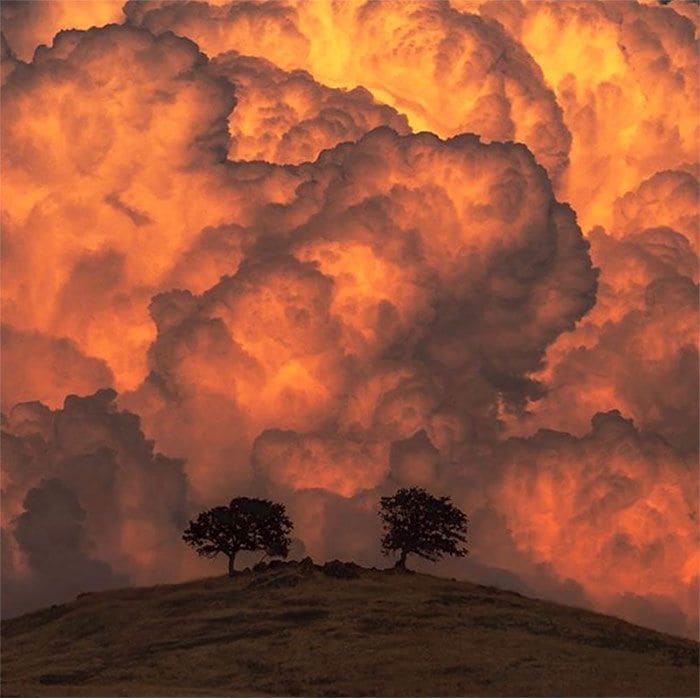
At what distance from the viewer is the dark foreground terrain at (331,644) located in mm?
110562

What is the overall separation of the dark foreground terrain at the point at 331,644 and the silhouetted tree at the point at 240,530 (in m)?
15.1

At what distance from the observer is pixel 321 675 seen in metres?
114

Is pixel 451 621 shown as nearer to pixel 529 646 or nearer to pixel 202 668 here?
pixel 529 646

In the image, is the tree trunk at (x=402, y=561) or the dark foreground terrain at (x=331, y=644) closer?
the dark foreground terrain at (x=331, y=644)

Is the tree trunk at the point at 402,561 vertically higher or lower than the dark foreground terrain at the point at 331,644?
higher

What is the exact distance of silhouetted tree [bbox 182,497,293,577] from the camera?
173125mm

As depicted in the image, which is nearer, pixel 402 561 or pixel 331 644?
pixel 331 644

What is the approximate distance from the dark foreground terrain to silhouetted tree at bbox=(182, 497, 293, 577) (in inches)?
596

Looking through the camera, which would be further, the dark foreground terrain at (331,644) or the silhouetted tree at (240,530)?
the silhouetted tree at (240,530)

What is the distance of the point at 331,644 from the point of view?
122750 millimetres

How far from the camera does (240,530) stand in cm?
17362

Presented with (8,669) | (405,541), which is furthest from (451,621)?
(405,541)

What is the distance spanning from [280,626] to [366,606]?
7300 mm

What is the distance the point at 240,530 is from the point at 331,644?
51642mm
